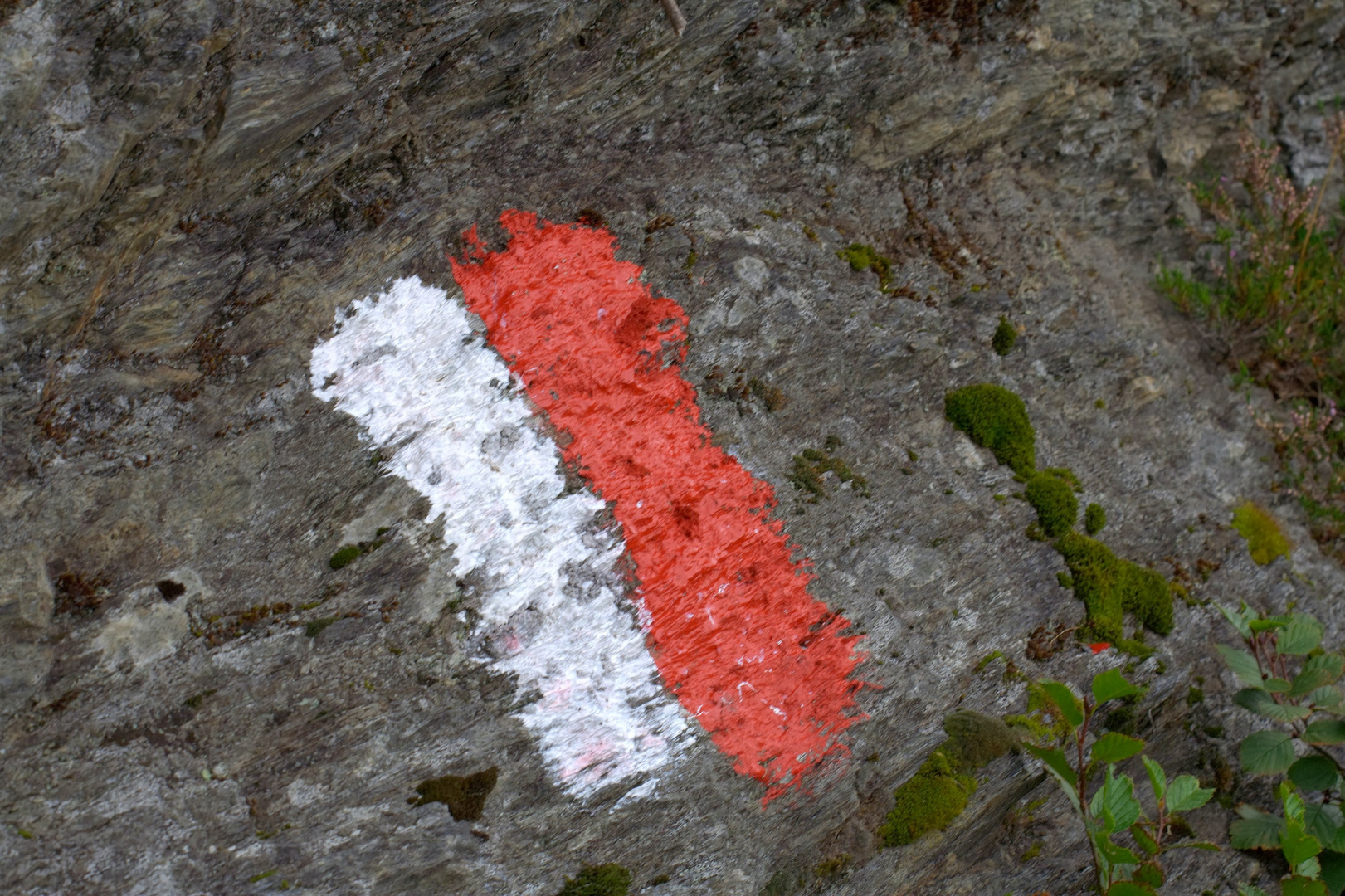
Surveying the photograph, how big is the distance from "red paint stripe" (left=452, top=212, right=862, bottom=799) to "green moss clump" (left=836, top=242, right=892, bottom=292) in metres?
1.54

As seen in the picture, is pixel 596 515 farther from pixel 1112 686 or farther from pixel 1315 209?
pixel 1315 209

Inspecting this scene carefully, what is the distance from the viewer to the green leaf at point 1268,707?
4.84 meters

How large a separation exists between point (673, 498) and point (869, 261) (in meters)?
2.54

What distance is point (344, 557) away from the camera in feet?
15.9

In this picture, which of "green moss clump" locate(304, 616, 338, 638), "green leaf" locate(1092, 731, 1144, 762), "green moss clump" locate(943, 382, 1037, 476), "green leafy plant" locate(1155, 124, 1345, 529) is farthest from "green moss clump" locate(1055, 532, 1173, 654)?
"green moss clump" locate(304, 616, 338, 638)

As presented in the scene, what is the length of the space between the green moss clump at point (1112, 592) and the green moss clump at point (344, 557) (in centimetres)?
444

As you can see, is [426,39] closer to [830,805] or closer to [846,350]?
[846,350]

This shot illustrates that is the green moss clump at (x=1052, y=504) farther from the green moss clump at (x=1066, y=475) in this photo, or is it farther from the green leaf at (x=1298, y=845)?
the green leaf at (x=1298, y=845)

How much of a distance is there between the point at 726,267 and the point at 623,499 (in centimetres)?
178

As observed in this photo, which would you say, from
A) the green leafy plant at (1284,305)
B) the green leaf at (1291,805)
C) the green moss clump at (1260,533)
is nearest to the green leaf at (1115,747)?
the green leaf at (1291,805)

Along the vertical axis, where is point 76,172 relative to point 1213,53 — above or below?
above

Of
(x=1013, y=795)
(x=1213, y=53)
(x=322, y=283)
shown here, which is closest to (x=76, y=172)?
(x=322, y=283)

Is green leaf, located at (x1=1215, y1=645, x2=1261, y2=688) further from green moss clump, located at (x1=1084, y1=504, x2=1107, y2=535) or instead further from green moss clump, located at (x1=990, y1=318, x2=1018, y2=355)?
green moss clump, located at (x1=990, y1=318, x2=1018, y2=355)

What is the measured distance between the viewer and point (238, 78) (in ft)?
16.2
